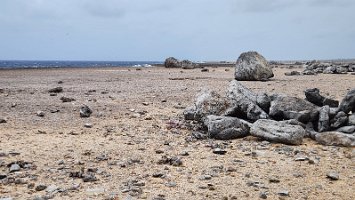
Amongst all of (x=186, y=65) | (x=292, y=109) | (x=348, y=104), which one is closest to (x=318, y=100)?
(x=348, y=104)

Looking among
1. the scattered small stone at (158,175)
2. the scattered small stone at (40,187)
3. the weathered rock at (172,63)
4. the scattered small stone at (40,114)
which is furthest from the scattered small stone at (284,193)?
the weathered rock at (172,63)

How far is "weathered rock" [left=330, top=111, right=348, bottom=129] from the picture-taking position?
948 cm

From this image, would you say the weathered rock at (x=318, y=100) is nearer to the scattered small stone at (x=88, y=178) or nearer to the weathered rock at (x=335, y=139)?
the weathered rock at (x=335, y=139)

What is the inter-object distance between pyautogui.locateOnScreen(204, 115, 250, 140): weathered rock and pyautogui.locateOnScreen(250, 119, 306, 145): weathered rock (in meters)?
0.23

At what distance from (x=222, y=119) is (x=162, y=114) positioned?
314 cm

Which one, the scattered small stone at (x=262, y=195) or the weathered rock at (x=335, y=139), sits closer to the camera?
the scattered small stone at (x=262, y=195)

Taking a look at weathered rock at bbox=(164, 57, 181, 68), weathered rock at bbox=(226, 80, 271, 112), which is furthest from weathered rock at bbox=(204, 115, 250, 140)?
weathered rock at bbox=(164, 57, 181, 68)

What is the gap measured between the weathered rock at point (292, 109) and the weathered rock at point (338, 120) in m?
0.50

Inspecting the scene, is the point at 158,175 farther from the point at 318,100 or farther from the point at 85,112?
the point at 318,100

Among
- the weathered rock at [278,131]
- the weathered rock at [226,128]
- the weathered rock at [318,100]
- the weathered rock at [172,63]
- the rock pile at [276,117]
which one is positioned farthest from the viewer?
the weathered rock at [172,63]

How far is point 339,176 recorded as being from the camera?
6.71m

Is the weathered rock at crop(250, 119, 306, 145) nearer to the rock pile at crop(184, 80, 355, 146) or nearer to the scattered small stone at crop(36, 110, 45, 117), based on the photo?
the rock pile at crop(184, 80, 355, 146)

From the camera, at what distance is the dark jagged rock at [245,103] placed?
1024cm

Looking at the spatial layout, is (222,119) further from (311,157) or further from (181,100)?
(181,100)
